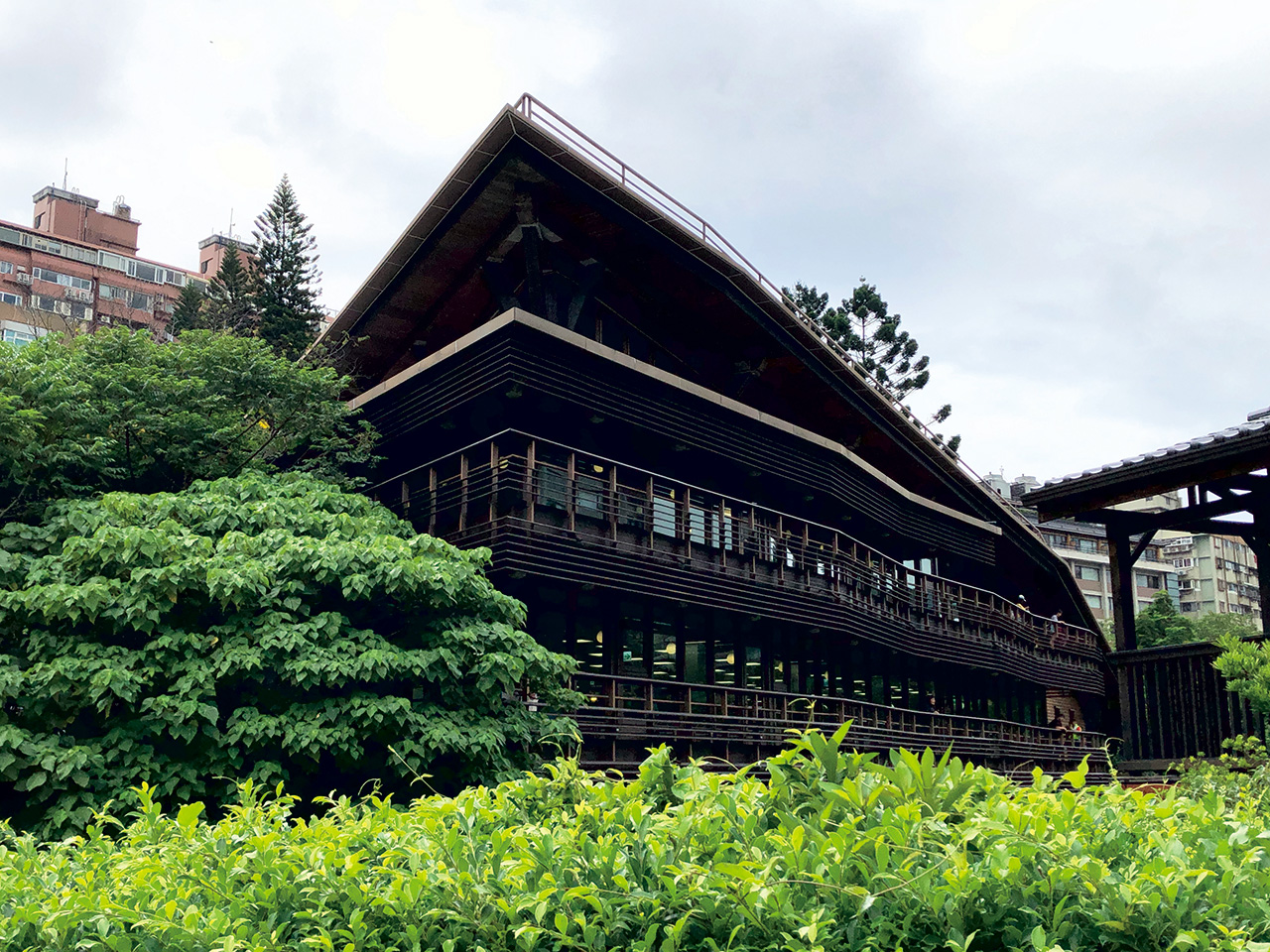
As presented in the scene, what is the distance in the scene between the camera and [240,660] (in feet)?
33.2

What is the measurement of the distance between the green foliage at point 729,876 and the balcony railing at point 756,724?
19.6 ft

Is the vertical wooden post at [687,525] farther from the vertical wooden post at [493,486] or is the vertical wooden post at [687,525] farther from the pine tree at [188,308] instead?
the pine tree at [188,308]

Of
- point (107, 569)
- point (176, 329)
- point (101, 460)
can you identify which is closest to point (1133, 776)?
point (107, 569)

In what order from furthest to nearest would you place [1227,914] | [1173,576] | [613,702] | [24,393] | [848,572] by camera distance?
[1173,576] < [848,572] < [613,702] < [24,393] < [1227,914]

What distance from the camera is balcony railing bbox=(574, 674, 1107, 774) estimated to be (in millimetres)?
14164

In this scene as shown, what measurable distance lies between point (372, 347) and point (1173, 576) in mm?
76371

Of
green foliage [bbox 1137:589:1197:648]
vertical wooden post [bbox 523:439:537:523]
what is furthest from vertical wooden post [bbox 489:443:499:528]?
green foliage [bbox 1137:589:1197:648]

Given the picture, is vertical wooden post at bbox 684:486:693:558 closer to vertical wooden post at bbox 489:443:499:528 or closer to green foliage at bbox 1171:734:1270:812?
vertical wooden post at bbox 489:443:499:528

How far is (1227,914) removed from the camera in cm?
298

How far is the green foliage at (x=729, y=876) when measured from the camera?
2975 mm

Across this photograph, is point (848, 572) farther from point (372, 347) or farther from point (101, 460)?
point (101, 460)

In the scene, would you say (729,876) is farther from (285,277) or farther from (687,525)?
(285,277)

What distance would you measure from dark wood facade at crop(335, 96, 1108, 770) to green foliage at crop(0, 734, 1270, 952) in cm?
973

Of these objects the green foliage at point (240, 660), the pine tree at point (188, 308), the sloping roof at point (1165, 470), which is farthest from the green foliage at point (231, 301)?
the sloping roof at point (1165, 470)
